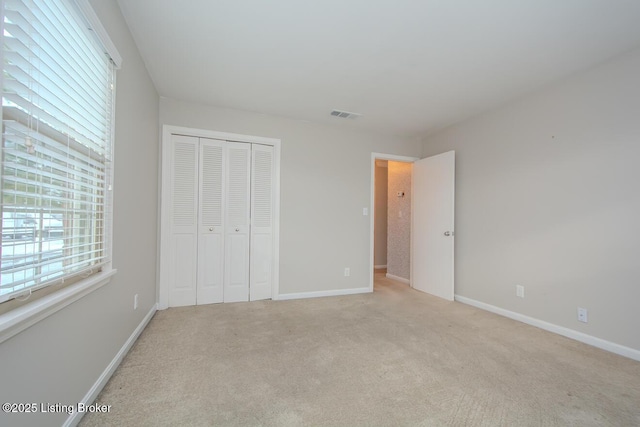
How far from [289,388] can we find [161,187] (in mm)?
2628

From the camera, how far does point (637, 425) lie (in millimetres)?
1462

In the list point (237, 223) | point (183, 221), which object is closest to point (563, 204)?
point (237, 223)

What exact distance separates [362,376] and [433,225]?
2.68 m

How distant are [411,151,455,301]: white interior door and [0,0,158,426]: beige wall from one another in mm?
3610

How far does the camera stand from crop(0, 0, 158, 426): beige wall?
1.06 m

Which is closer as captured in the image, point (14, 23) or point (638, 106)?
point (14, 23)

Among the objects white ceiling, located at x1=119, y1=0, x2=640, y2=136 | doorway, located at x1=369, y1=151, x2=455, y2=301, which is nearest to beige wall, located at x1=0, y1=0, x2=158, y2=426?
white ceiling, located at x1=119, y1=0, x2=640, y2=136

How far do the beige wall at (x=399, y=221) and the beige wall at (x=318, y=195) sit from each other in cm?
101

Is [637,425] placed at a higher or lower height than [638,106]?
lower

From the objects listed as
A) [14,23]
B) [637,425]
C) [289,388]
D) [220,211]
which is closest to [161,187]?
[220,211]

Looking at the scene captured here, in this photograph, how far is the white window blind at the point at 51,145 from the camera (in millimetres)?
988

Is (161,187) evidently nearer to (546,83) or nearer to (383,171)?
(546,83)

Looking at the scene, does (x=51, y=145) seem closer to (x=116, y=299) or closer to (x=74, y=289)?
(x=74, y=289)

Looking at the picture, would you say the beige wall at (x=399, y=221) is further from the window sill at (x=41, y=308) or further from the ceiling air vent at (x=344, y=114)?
the window sill at (x=41, y=308)
